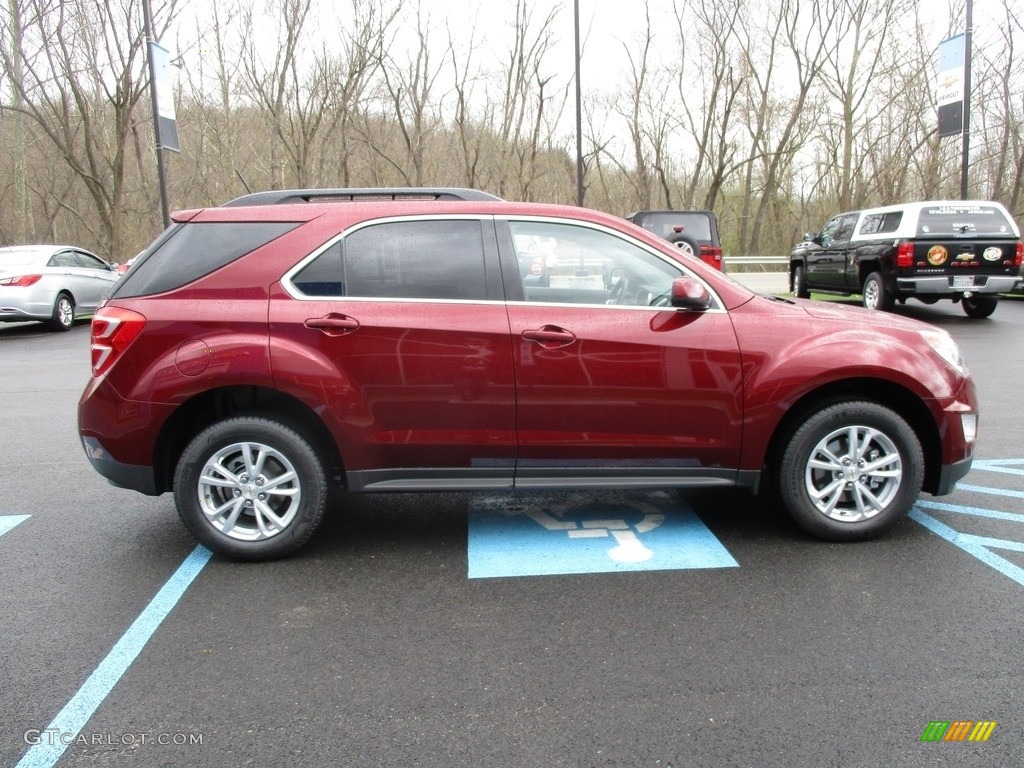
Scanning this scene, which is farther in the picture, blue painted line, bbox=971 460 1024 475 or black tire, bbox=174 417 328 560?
blue painted line, bbox=971 460 1024 475

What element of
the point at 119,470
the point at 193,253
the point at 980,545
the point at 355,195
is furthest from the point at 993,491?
the point at 119,470

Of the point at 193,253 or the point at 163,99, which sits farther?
the point at 163,99

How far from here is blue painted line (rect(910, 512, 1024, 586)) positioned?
3613mm

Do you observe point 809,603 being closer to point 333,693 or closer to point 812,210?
point 333,693

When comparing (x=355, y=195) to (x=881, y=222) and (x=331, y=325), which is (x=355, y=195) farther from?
(x=881, y=222)

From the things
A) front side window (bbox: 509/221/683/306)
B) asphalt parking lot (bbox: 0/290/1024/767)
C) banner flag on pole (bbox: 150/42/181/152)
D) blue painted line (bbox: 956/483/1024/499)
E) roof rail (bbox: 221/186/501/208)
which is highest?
banner flag on pole (bbox: 150/42/181/152)

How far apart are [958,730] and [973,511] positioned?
234cm

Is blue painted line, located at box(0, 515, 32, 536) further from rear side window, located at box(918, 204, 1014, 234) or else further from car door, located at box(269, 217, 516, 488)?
rear side window, located at box(918, 204, 1014, 234)

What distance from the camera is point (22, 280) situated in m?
13.5

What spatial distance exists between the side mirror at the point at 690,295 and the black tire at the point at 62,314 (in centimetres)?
1378

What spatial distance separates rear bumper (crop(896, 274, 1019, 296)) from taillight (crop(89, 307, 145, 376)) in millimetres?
12193

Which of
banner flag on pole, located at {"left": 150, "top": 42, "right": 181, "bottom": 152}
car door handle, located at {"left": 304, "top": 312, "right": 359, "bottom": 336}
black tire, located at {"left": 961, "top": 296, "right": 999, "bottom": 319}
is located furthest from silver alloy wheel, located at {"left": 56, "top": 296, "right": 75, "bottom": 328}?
black tire, located at {"left": 961, "top": 296, "right": 999, "bottom": 319}

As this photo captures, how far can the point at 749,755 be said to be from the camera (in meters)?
2.36

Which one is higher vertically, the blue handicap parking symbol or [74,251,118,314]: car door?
[74,251,118,314]: car door
